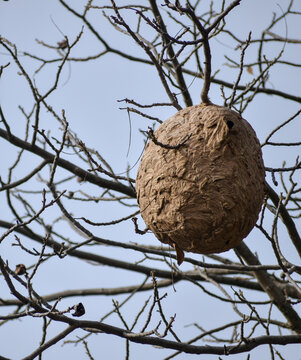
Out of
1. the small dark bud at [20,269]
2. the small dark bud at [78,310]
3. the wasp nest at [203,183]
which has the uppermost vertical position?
the small dark bud at [20,269]

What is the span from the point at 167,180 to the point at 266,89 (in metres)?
2.45

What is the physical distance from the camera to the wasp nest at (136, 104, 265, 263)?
2857 millimetres

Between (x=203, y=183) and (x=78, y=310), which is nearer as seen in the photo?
(x=203, y=183)

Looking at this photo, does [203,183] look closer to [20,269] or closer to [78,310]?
[78,310]

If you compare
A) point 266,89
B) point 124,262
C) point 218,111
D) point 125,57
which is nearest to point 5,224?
point 124,262

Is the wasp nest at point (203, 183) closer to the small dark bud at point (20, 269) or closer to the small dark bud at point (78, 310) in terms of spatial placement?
the small dark bud at point (78, 310)

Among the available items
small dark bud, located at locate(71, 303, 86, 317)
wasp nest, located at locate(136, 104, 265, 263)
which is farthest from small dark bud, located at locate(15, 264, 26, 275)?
wasp nest, located at locate(136, 104, 265, 263)

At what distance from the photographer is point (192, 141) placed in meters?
2.96

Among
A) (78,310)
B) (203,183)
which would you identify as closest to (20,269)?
(78,310)

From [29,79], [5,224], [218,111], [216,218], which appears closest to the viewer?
[216,218]

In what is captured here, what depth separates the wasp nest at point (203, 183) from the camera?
286cm

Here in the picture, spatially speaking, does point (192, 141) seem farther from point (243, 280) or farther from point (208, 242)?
point (243, 280)

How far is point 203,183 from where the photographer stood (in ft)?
9.37

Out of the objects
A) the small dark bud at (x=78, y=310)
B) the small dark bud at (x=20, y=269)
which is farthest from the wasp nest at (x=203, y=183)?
the small dark bud at (x=20, y=269)
